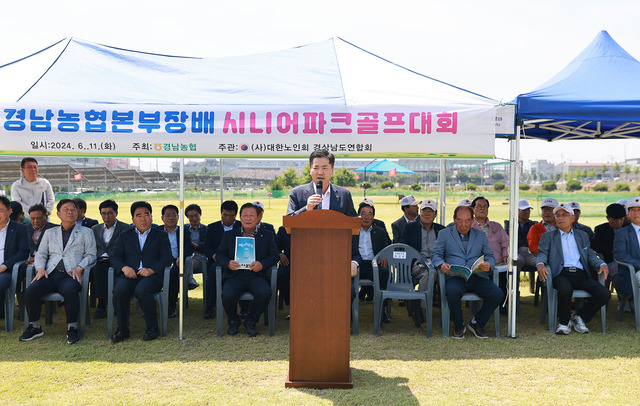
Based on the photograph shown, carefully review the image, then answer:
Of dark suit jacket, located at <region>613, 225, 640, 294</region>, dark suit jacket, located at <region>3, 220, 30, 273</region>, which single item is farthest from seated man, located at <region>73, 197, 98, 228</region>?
dark suit jacket, located at <region>613, 225, 640, 294</region>

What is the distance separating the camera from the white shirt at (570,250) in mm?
5402

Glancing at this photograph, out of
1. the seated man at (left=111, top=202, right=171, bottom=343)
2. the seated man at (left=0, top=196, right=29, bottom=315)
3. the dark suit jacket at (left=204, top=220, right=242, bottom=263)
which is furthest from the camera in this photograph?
the dark suit jacket at (left=204, top=220, right=242, bottom=263)

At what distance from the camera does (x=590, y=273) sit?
546 cm

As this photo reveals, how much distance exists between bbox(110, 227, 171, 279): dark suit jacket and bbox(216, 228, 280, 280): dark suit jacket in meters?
0.56

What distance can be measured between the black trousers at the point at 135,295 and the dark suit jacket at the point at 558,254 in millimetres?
3970

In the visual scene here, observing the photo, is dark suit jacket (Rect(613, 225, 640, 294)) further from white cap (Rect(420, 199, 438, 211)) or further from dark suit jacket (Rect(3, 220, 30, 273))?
dark suit jacket (Rect(3, 220, 30, 273))

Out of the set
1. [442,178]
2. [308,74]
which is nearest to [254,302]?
[308,74]

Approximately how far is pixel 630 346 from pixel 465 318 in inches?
65.4

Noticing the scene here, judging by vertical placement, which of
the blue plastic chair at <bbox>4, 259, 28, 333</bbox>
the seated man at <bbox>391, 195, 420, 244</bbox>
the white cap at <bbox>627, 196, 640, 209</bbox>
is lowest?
the blue plastic chair at <bbox>4, 259, 28, 333</bbox>

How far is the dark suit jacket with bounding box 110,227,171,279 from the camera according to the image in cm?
520

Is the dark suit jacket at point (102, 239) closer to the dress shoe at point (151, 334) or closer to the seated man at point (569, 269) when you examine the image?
the dress shoe at point (151, 334)

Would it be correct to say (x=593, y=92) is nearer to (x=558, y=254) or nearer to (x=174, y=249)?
(x=558, y=254)

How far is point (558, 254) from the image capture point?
17.7 ft

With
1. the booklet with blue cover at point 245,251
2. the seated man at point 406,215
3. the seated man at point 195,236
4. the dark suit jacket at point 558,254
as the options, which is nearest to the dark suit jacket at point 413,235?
the seated man at point 406,215
